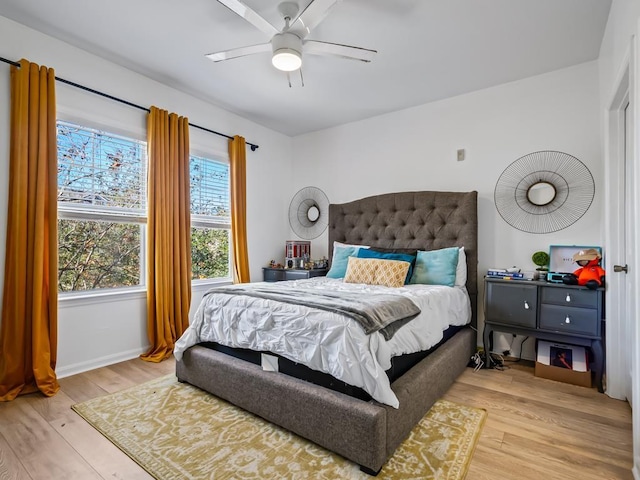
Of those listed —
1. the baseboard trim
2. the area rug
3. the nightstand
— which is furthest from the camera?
the nightstand

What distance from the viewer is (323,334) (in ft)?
5.55

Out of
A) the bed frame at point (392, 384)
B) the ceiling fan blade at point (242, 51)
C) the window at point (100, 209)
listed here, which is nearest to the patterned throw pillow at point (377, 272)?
the bed frame at point (392, 384)

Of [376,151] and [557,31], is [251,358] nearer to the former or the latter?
[376,151]

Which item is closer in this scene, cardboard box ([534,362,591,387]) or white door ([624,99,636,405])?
white door ([624,99,636,405])

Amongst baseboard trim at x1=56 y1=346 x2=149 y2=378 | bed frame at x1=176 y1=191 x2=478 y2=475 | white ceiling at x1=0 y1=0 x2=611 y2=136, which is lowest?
baseboard trim at x1=56 y1=346 x2=149 y2=378

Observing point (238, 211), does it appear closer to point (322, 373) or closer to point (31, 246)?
point (31, 246)

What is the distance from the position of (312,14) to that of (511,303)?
257cm

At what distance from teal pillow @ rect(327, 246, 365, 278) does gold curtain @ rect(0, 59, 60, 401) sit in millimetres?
2347

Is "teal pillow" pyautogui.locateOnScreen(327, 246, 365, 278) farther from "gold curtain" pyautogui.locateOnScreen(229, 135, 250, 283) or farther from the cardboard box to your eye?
the cardboard box

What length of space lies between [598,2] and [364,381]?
Result: 274cm

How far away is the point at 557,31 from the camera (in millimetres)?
2391

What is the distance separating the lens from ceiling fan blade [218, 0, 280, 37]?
1.83 m

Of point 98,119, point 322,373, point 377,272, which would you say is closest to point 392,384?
point 322,373

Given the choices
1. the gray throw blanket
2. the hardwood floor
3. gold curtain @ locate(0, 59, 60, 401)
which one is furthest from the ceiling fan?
the hardwood floor
